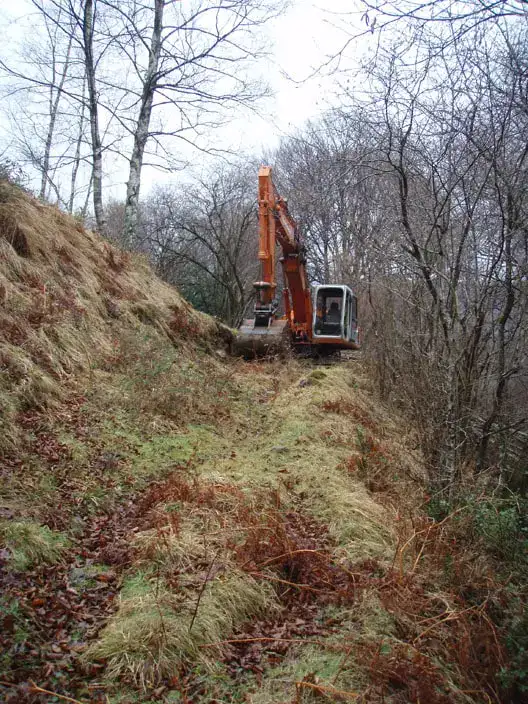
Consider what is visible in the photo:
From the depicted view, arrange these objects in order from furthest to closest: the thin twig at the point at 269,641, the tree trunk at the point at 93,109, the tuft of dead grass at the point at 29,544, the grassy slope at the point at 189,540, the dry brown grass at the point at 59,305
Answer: the tree trunk at the point at 93,109 → the dry brown grass at the point at 59,305 → the tuft of dead grass at the point at 29,544 → the thin twig at the point at 269,641 → the grassy slope at the point at 189,540

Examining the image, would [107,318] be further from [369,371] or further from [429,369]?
[369,371]

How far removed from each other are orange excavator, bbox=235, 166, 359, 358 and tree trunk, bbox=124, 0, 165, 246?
2.74 m

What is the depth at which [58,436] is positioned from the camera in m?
4.88

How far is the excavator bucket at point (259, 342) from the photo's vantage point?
11914mm

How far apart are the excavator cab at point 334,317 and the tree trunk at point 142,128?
17.2ft

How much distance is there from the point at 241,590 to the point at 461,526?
209cm

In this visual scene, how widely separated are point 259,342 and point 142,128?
550 cm

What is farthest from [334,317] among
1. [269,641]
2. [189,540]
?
[269,641]

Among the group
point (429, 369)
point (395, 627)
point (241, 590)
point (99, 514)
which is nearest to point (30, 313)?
point (99, 514)

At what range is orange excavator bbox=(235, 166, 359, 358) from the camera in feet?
39.0

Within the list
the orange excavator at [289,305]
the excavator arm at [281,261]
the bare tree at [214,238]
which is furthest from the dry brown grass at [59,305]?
the bare tree at [214,238]

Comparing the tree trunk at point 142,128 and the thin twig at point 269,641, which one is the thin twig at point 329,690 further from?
the tree trunk at point 142,128

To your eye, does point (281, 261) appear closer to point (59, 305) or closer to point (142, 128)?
point (142, 128)

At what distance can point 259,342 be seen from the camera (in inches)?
469
